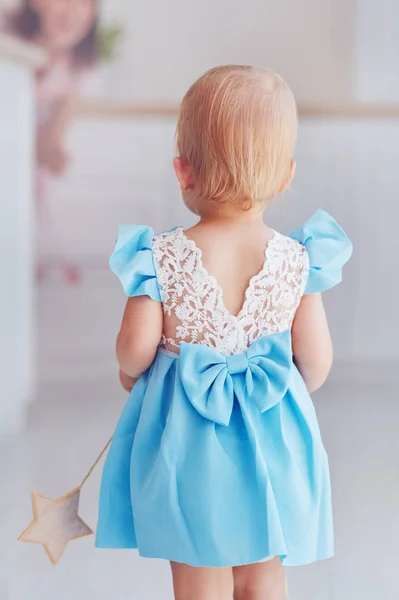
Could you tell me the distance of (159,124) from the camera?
9.96ft

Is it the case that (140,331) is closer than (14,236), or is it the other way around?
(140,331)

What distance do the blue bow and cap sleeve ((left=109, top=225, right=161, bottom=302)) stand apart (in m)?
0.09

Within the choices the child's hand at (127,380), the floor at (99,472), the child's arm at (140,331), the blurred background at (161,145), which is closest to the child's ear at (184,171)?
the child's arm at (140,331)

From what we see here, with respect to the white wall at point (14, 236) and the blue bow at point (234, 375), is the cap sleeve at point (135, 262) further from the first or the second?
the white wall at point (14, 236)

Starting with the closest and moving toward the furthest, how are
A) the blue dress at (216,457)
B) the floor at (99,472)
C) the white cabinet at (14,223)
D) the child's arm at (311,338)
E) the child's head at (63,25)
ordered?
1. the blue dress at (216,457)
2. the child's arm at (311,338)
3. the floor at (99,472)
4. the white cabinet at (14,223)
5. the child's head at (63,25)

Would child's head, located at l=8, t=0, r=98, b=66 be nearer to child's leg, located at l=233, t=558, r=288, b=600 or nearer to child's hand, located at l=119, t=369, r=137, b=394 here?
child's hand, located at l=119, t=369, r=137, b=394

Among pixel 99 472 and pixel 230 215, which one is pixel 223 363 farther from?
pixel 99 472

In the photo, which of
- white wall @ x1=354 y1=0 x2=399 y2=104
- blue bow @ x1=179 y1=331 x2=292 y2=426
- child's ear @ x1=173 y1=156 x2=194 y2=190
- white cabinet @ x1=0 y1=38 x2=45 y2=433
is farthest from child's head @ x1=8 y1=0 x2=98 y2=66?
blue bow @ x1=179 y1=331 x2=292 y2=426

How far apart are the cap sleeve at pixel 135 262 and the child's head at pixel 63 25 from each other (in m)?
2.18

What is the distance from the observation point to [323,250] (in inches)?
42.6

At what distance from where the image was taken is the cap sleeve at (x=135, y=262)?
3.30ft

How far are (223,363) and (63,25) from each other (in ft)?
7.76

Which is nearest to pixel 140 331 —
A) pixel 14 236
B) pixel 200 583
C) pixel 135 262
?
pixel 135 262

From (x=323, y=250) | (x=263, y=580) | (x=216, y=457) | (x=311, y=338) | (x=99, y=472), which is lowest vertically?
(x=99, y=472)
